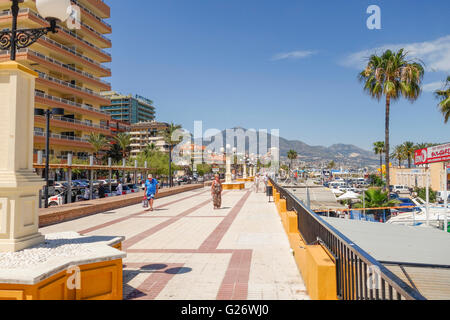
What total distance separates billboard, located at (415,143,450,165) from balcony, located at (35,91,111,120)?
39.6 m

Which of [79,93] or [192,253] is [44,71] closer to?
[79,93]

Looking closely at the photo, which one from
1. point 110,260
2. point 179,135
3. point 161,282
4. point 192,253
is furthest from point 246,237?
point 179,135

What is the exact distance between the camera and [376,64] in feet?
74.5

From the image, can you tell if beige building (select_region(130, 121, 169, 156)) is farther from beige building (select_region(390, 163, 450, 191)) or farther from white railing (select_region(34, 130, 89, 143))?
beige building (select_region(390, 163, 450, 191))

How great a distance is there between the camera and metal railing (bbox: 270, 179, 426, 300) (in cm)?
237

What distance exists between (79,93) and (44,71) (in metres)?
5.63

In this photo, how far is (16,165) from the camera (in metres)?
3.80

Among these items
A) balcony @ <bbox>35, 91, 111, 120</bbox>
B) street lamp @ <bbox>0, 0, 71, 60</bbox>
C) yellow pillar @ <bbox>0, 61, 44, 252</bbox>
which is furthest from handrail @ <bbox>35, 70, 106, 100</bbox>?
Answer: yellow pillar @ <bbox>0, 61, 44, 252</bbox>

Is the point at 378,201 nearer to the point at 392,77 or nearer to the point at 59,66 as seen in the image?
the point at 392,77

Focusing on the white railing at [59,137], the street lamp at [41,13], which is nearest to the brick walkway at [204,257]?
the street lamp at [41,13]

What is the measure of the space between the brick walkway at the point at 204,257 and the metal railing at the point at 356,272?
0.90 metres

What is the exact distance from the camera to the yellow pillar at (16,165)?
3.65 meters

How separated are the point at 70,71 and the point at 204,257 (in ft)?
151

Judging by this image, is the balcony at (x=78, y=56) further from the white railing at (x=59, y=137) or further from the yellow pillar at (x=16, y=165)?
the yellow pillar at (x=16, y=165)
